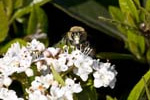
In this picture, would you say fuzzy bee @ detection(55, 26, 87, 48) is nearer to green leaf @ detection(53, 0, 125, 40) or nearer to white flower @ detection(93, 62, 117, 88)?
white flower @ detection(93, 62, 117, 88)

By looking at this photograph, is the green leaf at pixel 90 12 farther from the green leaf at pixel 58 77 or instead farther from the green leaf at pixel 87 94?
the green leaf at pixel 58 77

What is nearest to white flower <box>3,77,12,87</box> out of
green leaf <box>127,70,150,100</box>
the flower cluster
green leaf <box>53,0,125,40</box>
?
the flower cluster

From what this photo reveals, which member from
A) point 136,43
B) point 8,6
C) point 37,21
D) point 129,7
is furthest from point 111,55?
point 8,6

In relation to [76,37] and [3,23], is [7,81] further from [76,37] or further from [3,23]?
[3,23]

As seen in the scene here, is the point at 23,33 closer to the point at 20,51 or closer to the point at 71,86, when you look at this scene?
the point at 20,51

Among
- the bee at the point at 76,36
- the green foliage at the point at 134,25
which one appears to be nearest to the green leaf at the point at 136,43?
the green foliage at the point at 134,25

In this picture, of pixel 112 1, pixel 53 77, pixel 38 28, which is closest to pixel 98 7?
pixel 112 1
